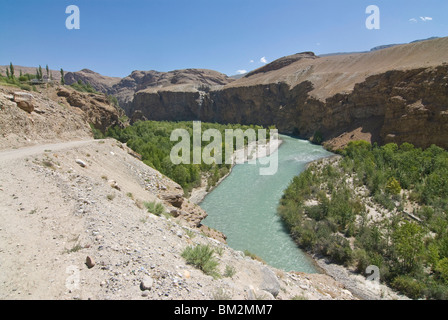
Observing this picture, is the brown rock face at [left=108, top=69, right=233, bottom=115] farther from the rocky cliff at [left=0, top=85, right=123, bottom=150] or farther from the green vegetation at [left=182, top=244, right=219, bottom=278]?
the green vegetation at [left=182, top=244, right=219, bottom=278]

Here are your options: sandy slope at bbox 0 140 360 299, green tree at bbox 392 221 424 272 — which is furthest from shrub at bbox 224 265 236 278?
green tree at bbox 392 221 424 272

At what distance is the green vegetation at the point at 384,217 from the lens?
9.78 metres

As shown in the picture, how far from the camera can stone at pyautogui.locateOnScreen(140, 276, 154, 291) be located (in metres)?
4.38

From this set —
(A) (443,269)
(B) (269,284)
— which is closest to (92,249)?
(B) (269,284)

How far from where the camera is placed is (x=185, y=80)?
4028 inches

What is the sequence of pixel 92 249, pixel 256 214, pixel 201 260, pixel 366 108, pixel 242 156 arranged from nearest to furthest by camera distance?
pixel 92 249
pixel 201 260
pixel 256 214
pixel 242 156
pixel 366 108

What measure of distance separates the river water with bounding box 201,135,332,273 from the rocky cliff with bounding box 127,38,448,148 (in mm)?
13438

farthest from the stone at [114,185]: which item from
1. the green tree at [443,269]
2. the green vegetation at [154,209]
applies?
the green tree at [443,269]

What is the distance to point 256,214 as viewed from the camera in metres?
16.6

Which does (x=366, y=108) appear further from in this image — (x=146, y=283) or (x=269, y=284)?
(x=146, y=283)

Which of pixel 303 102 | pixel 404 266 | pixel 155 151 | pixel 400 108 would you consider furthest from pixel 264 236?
pixel 303 102

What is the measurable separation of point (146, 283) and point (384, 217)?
14421 millimetres
